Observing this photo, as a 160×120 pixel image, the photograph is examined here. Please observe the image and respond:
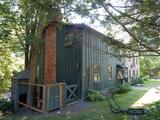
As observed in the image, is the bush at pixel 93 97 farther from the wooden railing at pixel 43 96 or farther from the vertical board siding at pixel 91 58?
the wooden railing at pixel 43 96

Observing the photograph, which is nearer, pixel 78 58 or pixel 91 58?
pixel 78 58

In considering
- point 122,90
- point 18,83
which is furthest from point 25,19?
point 122,90

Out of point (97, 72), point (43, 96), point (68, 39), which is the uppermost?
point (68, 39)

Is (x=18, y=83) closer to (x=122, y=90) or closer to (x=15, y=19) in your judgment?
(x=15, y=19)

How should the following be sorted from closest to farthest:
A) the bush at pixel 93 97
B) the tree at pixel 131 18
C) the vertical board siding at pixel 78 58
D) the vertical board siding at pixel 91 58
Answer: the tree at pixel 131 18 < the bush at pixel 93 97 < the vertical board siding at pixel 78 58 < the vertical board siding at pixel 91 58

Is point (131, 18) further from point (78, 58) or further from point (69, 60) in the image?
point (69, 60)

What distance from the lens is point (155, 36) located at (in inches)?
317

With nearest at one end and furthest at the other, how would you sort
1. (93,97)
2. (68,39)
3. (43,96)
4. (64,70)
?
(43,96) → (93,97) → (68,39) → (64,70)

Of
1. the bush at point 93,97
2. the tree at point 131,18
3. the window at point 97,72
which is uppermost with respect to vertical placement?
the tree at point 131,18

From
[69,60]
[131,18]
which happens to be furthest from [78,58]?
[131,18]

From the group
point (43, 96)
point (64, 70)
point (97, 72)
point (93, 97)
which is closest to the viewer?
point (43, 96)

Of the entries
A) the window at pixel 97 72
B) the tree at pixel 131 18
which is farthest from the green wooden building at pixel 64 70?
the tree at pixel 131 18

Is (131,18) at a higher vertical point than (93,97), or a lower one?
higher

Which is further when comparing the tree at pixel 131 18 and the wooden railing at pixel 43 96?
the wooden railing at pixel 43 96
